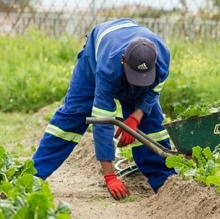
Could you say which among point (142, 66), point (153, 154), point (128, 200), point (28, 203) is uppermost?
point (142, 66)

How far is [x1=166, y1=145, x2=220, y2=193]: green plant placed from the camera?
5.58 m

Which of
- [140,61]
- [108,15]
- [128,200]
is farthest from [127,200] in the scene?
[108,15]

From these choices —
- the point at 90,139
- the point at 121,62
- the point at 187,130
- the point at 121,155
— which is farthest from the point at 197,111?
the point at 90,139

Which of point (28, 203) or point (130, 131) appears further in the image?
point (130, 131)

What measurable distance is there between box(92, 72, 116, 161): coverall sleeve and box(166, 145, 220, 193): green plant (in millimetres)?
648

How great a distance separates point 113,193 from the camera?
22.0ft

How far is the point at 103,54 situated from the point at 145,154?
1100mm

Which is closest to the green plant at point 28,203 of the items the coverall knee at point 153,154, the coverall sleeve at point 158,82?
the coverall sleeve at point 158,82

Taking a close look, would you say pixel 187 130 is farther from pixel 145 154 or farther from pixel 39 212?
pixel 39 212

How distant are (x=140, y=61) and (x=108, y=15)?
826cm

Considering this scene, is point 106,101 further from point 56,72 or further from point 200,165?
point 56,72

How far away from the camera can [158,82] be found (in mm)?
6332

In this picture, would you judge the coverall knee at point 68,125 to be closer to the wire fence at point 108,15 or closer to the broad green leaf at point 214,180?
the broad green leaf at point 214,180

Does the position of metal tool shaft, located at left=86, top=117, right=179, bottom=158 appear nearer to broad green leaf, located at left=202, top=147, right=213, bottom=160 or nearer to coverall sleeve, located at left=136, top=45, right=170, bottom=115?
coverall sleeve, located at left=136, top=45, right=170, bottom=115
